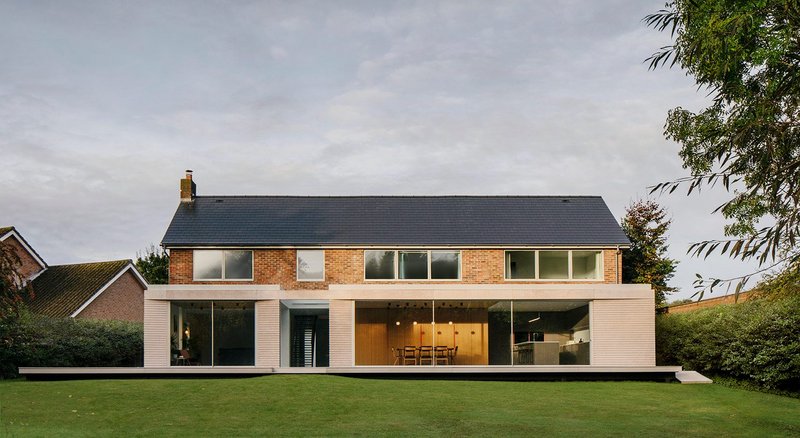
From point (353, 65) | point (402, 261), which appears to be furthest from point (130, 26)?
point (402, 261)

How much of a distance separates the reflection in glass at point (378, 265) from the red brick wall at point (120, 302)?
574 inches

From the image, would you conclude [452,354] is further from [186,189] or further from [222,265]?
[186,189]

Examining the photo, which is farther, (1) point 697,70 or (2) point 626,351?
(2) point 626,351

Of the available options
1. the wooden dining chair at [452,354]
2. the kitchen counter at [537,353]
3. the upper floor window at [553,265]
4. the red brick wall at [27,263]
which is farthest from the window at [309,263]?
the red brick wall at [27,263]

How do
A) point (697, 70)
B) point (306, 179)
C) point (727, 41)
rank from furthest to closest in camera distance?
point (306, 179) → point (697, 70) → point (727, 41)

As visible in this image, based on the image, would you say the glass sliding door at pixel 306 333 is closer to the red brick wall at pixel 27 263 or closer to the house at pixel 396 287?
the house at pixel 396 287

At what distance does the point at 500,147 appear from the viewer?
29172 millimetres

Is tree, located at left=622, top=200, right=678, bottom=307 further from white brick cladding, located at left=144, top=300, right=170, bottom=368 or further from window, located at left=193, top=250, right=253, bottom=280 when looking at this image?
white brick cladding, located at left=144, top=300, right=170, bottom=368

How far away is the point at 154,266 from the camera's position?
5884 cm

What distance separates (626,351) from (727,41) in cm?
1546

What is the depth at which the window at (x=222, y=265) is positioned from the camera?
29.3m

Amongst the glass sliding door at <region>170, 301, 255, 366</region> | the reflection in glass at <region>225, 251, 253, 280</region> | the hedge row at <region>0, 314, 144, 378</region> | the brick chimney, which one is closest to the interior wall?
the glass sliding door at <region>170, 301, 255, 366</region>

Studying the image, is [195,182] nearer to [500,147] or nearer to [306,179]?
[306,179]

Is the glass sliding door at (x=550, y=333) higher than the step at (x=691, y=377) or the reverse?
higher
